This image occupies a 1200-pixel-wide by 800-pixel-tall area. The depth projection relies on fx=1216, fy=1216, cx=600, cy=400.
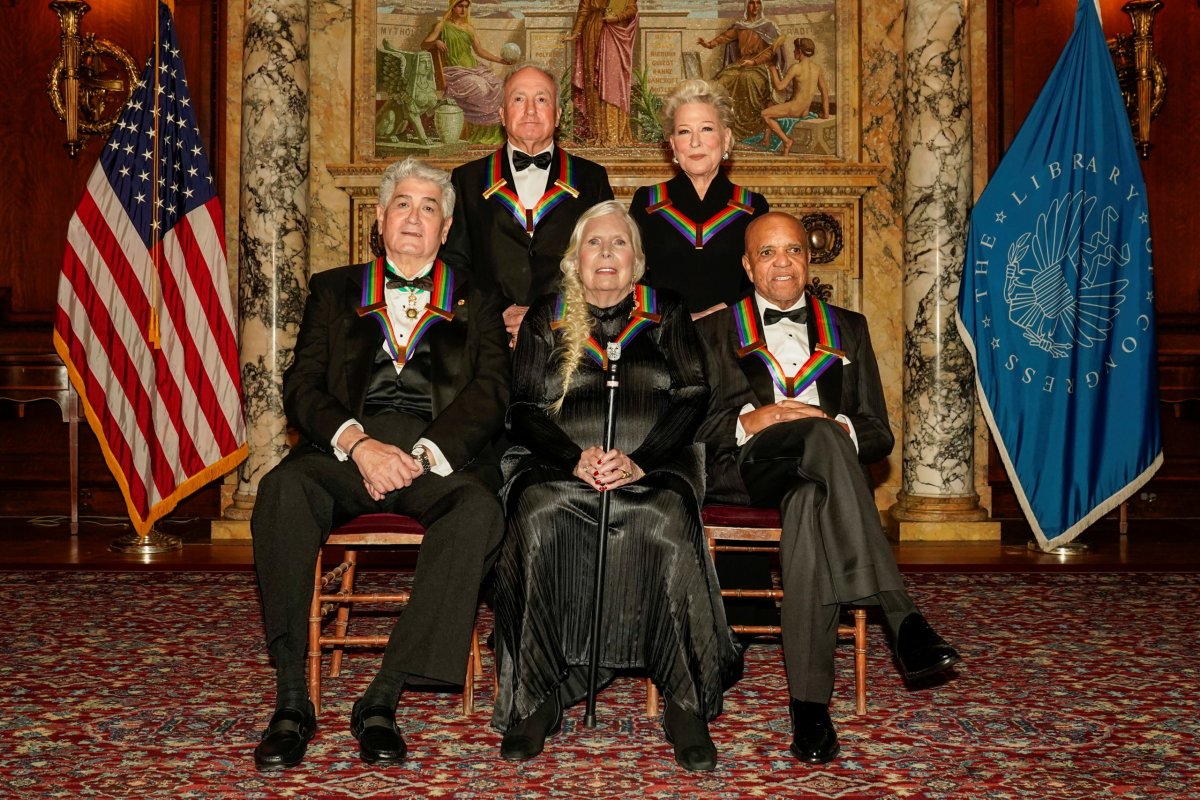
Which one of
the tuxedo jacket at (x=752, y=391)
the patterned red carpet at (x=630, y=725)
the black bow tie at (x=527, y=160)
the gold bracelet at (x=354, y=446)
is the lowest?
the patterned red carpet at (x=630, y=725)

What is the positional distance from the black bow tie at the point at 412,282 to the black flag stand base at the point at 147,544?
355 centimetres

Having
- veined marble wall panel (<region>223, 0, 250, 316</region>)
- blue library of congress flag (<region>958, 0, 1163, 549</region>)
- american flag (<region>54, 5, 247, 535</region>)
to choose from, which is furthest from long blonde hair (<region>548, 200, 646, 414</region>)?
veined marble wall panel (<region>223, 0, 250, 316</region>)

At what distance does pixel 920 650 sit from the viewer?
10.9ft

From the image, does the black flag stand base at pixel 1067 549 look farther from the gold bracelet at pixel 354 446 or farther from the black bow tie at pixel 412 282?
the gold bracelet at pixel 354 446

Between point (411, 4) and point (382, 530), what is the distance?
17.9 feet

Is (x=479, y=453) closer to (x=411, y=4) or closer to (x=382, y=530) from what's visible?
(x=382, y=530)

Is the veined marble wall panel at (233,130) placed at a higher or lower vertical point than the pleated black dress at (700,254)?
higher

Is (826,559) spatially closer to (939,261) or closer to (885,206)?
(939,261)

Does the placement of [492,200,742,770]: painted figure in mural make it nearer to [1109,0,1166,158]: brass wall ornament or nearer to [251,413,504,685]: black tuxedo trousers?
[251,413,504,685]: black tuxedo trousers

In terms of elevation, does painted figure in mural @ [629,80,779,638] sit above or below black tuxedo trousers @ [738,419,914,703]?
above

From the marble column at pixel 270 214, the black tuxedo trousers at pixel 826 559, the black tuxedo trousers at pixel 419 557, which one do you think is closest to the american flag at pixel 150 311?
the marble column at pixel 270 214

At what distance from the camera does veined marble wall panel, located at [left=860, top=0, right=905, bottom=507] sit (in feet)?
26.3

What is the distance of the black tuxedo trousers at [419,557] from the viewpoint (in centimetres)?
332

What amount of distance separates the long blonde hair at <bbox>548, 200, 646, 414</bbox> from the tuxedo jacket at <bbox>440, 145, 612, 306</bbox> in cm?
50
